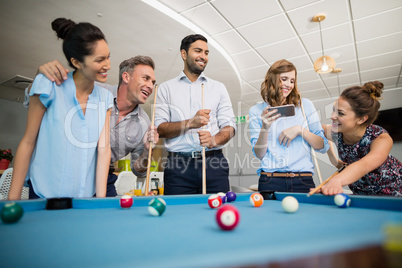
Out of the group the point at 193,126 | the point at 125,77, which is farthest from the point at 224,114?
the point at 125,77

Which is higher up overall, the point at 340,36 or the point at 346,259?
the point at 340,36

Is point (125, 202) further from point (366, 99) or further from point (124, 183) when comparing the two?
point (124, 183)

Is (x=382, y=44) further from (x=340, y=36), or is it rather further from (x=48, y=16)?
(x=48, y=16)

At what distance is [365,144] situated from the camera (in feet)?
5.27

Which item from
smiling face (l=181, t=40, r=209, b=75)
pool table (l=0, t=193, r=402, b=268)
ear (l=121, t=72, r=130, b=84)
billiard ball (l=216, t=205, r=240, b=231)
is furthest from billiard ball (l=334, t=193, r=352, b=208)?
ear (l=121, t=72, r=130, b=84)

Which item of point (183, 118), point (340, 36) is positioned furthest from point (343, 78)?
point (183, 118)

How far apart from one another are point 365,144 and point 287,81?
675mm

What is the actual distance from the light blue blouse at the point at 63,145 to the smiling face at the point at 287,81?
1.33m

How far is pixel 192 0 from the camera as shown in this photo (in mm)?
3006

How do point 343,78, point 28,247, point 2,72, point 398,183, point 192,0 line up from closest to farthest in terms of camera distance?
point 28,247 → point 398,183 → point 192,0 → point 2,72 → point 343,78

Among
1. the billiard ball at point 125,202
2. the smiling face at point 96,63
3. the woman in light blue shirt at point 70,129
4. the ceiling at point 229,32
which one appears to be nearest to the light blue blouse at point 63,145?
the woman in light blue shirt at point 70,129

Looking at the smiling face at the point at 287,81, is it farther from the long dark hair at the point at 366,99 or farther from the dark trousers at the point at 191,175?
the dark trousers at the point at 191,175

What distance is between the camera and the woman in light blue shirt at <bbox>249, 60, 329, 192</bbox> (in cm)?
177

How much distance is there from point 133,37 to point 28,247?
11.6 ft
